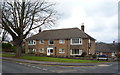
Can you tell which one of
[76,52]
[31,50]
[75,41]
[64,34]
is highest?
[64,34]

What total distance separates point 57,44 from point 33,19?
12.7 metres

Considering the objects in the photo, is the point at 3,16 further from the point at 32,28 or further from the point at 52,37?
the point at 52,37

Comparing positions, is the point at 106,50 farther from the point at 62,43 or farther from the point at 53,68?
the point at 53,68

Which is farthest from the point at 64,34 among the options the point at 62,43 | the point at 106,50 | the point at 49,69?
the point at 49,69

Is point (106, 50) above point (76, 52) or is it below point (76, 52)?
below

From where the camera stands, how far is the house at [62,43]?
107 feet

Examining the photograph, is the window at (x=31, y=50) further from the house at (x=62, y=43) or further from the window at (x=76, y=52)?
the window at (x=76, y=52)

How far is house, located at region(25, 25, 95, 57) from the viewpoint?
32.7m

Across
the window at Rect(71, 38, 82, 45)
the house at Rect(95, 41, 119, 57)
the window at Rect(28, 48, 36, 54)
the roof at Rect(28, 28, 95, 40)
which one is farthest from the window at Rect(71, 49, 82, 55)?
the house at Rect(95, 41, 119, 57)

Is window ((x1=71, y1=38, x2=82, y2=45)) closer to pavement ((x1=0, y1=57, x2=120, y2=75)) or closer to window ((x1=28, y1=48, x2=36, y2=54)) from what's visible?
window ((x1=28, y1=48, x2=36, y2=54))

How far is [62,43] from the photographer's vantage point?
115ft

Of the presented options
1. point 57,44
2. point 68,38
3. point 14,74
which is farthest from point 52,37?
point 14,74

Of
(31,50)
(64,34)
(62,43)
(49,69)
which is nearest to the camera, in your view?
(49,69)

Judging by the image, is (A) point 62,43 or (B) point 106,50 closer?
(A) point 62,43
